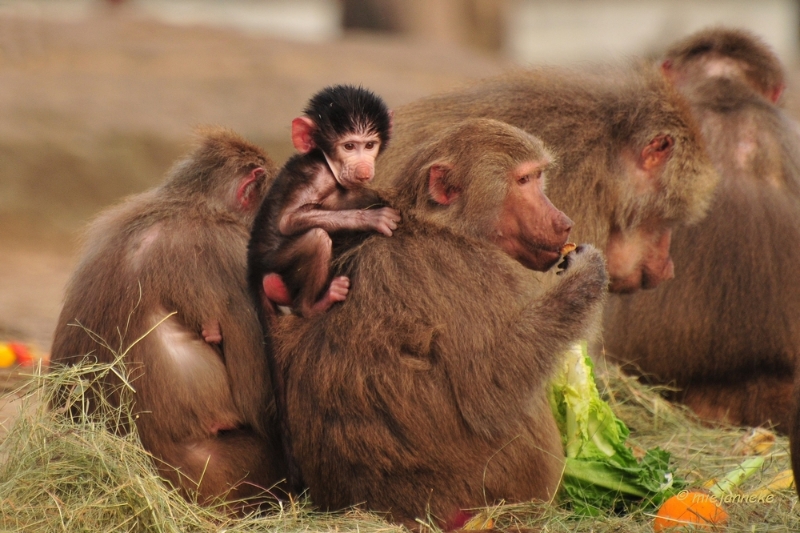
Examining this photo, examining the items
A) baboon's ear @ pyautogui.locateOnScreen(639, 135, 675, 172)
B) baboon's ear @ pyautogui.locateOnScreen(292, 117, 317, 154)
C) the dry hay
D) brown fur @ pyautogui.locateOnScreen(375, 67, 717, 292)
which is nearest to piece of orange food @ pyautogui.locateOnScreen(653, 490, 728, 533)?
the dry hay

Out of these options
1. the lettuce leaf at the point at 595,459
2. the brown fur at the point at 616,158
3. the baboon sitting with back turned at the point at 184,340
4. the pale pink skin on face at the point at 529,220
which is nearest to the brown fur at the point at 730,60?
the brown fur at the point at 616,158

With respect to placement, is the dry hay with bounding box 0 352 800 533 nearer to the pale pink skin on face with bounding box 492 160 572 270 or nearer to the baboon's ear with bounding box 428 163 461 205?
the pale pink skin on face with bounding box 492 160 572 270

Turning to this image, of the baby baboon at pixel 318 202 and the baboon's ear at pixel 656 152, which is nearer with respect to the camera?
the baby baboon at pixel 318 202

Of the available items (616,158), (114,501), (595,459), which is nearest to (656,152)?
(616,158)

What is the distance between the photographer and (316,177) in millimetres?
4016

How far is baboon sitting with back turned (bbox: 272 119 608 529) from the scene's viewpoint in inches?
146

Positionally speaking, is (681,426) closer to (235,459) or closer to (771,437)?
(771,437)

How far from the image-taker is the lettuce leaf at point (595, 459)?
4.29 meters

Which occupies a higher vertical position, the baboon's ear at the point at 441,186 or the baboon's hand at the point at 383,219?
the baboon's ear at the point at 441,186

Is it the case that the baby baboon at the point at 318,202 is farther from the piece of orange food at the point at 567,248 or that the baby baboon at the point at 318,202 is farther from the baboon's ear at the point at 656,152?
the baboon's ear at the point at 656,152

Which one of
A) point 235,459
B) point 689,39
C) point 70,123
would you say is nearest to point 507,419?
point 235,459

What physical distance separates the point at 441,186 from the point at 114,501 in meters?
1.53

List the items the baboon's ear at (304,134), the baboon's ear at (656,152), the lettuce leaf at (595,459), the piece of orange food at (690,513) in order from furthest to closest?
the baboon's ear at (656,152)
the lettuce leaf at (595,459)
the baboon's ear at (304,134)
the piece of orange food at (690,513)

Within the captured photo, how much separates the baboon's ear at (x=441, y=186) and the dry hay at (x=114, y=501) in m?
1.07
